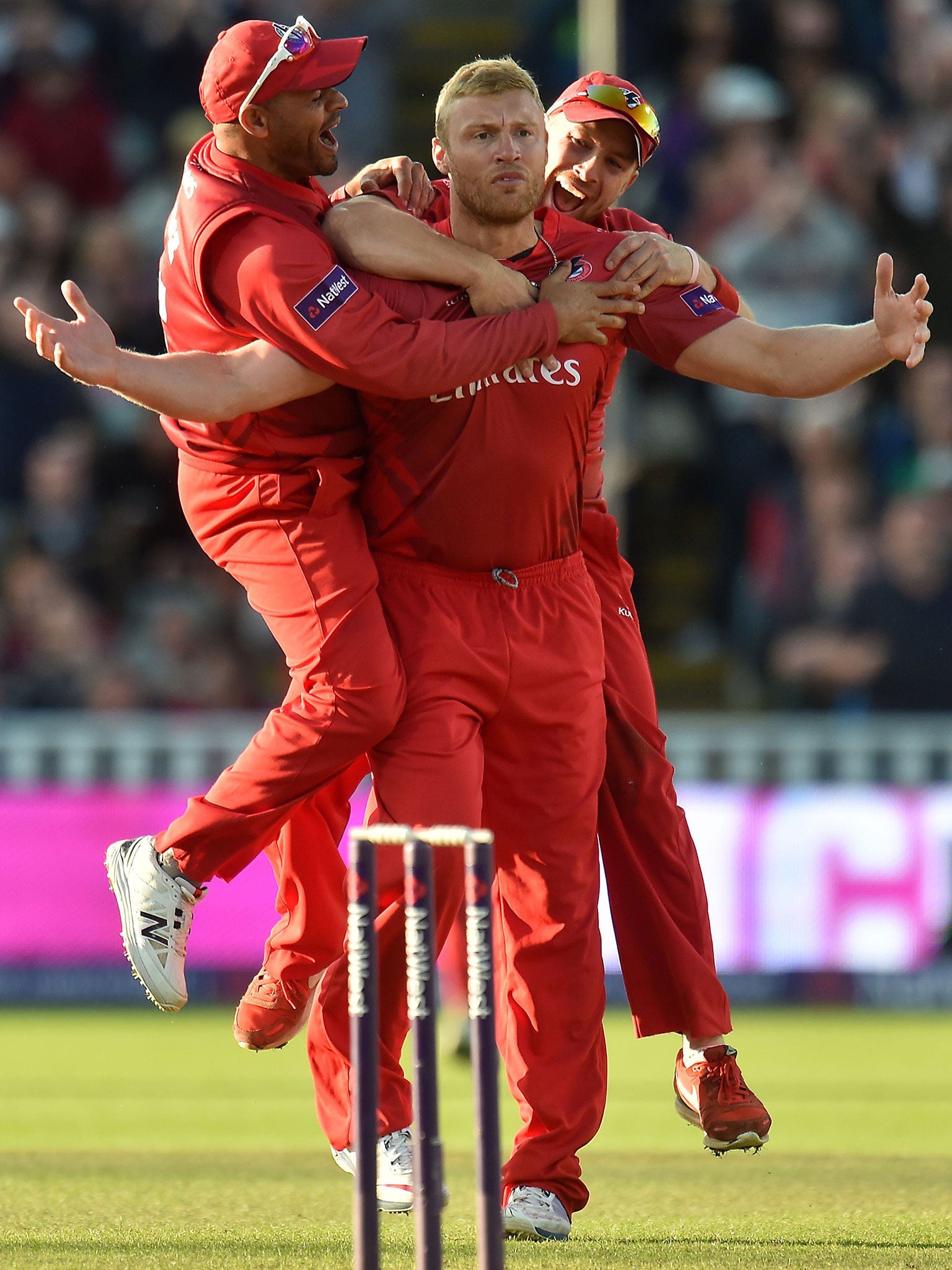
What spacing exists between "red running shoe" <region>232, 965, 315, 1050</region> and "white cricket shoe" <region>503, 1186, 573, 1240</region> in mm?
757

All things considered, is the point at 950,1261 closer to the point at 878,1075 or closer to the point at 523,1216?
the point at 523,1216

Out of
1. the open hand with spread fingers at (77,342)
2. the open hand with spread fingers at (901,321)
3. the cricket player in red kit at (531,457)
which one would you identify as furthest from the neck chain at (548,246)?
the open hand with spread fingers at (77,342)

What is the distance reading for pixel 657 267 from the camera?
16.6 ft

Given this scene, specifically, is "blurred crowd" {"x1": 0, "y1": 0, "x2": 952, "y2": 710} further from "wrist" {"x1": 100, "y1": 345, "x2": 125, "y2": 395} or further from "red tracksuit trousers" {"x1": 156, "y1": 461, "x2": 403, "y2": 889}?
"wrist" {"x1": 100, "y1": 345, "x2": 125, "y2": 395}

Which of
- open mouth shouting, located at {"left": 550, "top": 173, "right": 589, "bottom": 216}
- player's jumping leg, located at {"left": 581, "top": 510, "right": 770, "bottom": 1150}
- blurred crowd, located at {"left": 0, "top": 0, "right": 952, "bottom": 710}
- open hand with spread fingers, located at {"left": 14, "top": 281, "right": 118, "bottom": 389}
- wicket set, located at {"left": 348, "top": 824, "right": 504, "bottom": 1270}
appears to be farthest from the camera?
blurred crowd, located at {"left": 0, "top": 0, "right": 952, "bottom": 710}

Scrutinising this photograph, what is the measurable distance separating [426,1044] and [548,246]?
7.85 feet

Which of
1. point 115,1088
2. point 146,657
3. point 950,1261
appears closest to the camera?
point 950,1261

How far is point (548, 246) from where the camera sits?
16.9 feet

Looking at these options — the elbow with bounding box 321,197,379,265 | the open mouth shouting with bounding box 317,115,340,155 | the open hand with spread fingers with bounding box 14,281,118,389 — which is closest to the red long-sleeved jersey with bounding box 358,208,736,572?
the elbow with bounding box 321,197,379,265

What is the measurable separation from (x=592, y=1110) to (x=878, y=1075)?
12.3ft

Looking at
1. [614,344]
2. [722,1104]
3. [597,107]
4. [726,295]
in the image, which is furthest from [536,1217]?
[597,107]

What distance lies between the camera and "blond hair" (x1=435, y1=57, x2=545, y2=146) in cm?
485

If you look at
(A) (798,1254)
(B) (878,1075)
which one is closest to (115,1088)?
(B) (878,1075)

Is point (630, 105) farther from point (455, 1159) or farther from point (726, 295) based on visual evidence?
point (455, 1159)
